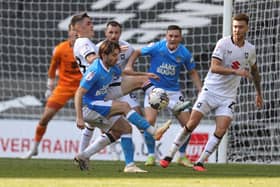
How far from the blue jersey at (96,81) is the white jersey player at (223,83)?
143 centimetres

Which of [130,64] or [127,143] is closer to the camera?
[127,143]

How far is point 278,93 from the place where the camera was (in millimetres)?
14703

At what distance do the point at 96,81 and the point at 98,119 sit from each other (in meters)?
0.48

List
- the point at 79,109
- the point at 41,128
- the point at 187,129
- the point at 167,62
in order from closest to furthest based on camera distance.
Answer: the point at 79,109 → the point at 187,129 → the point at 167,62 → the point at 41,128

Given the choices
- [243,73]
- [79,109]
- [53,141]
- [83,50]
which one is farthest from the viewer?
[53,141]

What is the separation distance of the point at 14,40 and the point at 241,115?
4.26 metres

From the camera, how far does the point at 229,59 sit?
1137 centimetres

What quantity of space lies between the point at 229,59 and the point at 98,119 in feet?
6.16

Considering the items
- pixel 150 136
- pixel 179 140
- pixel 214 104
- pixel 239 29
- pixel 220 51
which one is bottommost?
pixel 150 136

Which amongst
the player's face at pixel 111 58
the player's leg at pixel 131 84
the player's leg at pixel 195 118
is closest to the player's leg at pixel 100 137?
the player's face at pixel 111 58

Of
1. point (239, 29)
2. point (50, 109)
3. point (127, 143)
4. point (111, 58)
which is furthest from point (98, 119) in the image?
point (50, 109)

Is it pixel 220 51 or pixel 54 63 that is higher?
pixel 220 51

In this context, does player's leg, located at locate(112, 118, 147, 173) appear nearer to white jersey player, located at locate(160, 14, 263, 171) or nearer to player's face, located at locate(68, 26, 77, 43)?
white jersey player, located at locate(160, 14, 263, 171)

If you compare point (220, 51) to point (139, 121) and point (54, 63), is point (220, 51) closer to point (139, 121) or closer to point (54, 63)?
point (139, 121)
